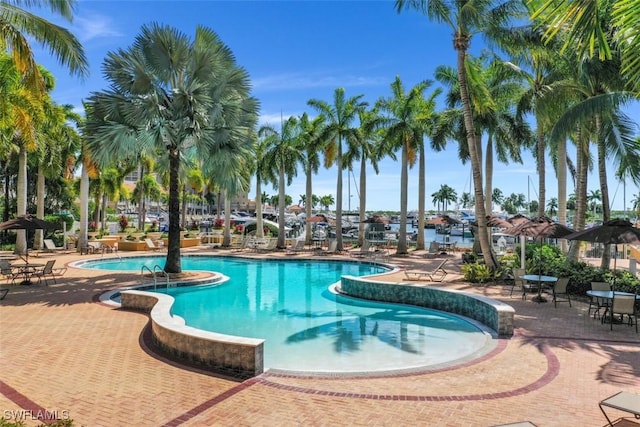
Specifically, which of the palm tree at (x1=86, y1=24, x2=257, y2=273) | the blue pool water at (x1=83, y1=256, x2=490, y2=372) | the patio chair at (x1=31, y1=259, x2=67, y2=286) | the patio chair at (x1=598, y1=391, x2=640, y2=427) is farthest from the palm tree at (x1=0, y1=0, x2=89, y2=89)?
the patio chair at (x1=598, y1=391, x2=640, y2=427)

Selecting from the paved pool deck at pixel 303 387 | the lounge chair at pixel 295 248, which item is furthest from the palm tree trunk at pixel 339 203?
the paved pool deck at pixel 303 387

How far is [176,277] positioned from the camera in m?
17.2

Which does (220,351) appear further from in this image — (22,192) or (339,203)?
(339,203)

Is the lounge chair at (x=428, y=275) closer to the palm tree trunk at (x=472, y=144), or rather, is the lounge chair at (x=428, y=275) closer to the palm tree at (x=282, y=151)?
the palm tree trunk at (x=472, y=144)

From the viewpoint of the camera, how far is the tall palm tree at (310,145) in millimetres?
30031

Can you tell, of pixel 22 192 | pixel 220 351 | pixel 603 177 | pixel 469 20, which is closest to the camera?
pixel 220 351

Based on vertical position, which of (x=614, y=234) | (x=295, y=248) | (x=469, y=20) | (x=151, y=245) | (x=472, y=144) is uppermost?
(x=469, y=20)

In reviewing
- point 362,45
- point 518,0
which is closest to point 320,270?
point 362,45

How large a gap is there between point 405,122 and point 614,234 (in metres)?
17.7

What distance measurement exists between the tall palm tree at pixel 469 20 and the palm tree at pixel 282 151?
15776 millimetres

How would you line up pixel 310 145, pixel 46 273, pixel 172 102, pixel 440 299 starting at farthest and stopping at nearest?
pixel 310 145 < pixel 172 102 < pixel 46 273 < pixel 440 299

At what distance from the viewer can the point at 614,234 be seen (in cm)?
1026

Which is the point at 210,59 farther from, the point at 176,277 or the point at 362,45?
the point at 176,277

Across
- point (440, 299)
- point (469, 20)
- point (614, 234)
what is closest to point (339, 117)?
point (469, 20)
